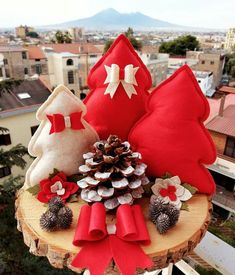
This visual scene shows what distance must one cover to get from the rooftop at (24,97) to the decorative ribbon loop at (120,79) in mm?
4724

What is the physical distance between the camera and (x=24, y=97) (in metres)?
6.79

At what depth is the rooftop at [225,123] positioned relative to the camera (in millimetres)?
5363

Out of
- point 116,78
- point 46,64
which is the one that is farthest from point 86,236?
point 46,64

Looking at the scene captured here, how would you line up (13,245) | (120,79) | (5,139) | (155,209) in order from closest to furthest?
(155,209)
(120,79)
(13,245)
(5,139)

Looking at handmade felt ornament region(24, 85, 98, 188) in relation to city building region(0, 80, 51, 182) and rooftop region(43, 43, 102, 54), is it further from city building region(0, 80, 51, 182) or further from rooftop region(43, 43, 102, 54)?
rooftop region(43, 43, 102, 54)

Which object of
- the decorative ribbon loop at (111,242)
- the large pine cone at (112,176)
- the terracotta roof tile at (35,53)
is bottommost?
the terracotta roof tile at (35,53)

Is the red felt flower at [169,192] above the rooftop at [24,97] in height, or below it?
above

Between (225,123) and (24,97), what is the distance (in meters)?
5.20

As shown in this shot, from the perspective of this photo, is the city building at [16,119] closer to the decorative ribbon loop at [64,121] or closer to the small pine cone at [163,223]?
the decorative ribbon loop at [64,121]

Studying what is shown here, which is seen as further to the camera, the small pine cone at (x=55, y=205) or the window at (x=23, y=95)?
the window at (x=23, y=95)

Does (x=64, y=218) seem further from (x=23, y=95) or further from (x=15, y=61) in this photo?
(x=15, y=61)

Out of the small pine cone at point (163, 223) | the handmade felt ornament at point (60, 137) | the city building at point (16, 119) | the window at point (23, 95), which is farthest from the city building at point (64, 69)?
the small pine cone at point (163, 223)

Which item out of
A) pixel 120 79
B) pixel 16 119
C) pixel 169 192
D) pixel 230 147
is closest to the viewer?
pixel 169 192

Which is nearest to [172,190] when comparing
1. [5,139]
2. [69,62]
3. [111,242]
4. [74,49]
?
[111,242]
